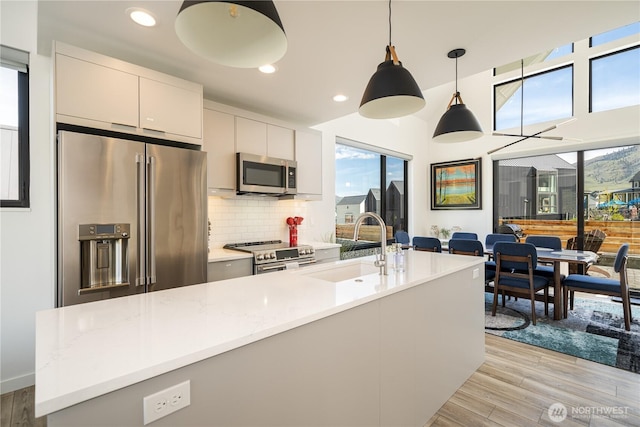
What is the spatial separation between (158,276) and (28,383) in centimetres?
133

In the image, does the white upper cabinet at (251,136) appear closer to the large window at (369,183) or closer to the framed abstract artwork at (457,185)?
the large window at (369,183)

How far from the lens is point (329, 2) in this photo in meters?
1.90

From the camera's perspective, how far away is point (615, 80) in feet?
15.9

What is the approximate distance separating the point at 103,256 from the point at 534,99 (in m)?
7.07

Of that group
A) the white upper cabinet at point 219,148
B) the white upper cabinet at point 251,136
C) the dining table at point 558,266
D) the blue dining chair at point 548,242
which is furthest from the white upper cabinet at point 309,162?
the blue dining chair at point 548,242

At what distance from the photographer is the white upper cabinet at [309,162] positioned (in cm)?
408

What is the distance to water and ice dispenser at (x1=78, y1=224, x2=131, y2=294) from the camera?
213 centimetres

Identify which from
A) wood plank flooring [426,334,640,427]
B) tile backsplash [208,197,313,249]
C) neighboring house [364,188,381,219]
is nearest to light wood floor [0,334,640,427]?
wood plank flooring [426,334,640,427]

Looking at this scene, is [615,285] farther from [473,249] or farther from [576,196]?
[576,196]

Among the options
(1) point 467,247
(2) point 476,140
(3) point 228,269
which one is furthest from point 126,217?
(2) point 476,140

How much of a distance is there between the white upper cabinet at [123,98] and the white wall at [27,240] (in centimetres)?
58

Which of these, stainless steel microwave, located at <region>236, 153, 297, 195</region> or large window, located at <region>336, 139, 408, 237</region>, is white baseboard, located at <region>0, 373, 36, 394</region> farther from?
large window, located at <region>336, 139, 408, 237</region>

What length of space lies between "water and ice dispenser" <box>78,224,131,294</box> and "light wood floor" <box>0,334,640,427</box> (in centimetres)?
96

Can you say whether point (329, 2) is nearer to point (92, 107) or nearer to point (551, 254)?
point (92, 107)
